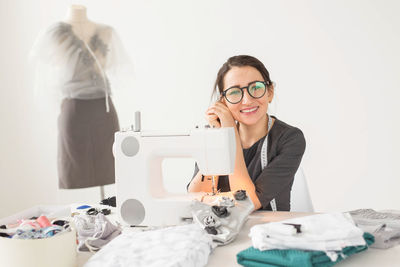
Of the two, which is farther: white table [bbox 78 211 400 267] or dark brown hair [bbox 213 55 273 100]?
dark brown hair [bbox 213 55 273 100]

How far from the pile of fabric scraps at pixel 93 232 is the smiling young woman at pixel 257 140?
529 mm

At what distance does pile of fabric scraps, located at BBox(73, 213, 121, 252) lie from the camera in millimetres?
1219

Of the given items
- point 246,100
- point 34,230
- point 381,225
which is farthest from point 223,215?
point 246,100

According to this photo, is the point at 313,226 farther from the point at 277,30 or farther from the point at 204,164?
the point at 277,30

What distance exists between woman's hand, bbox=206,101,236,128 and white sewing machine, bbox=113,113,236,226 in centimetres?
30

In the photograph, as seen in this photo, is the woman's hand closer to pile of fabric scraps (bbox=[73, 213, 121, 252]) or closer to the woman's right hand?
the woman's right hand

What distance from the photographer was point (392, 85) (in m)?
3.09

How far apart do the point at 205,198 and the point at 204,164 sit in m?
0.12

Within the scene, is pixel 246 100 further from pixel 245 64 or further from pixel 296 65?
pixel 296 65

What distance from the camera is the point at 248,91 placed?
1.78 metres

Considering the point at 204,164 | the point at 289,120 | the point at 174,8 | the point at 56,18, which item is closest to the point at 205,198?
the point at 204,164

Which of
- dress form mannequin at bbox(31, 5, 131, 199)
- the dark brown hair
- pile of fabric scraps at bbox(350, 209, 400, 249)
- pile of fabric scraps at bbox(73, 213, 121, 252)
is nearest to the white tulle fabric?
dress form mannequin at bbox(31, 5, 131, 199)

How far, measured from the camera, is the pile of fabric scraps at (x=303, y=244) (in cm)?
97

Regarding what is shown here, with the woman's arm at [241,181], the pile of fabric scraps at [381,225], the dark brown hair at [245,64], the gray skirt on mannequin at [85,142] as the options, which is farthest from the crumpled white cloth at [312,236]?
the gray skirt on mannequin at [85,142]
